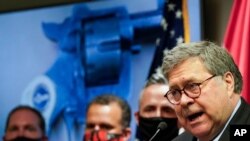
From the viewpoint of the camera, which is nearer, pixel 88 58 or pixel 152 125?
pixel 152 125

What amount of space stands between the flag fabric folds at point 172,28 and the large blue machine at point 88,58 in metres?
0.06

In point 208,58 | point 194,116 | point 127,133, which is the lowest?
point 127,133

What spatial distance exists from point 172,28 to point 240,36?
75 centimetres

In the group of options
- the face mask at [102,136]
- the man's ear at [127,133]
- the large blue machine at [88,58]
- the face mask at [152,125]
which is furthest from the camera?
the large blue machine at [88,58]

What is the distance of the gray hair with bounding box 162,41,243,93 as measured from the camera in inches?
68.8

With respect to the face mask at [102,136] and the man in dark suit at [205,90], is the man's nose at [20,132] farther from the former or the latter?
the man in dark suit at [205,90]

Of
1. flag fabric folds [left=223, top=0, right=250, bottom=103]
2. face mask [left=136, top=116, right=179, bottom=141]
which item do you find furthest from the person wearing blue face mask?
flag fabric folds [left=223, top=0, right=250, bottom=103]

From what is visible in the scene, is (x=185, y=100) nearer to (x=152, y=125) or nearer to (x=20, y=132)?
(x=152, y=125)

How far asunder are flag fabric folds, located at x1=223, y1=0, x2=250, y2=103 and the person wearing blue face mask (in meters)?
1.79

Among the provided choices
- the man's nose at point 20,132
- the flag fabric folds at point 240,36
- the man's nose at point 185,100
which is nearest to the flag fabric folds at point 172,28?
the flag fabric folds at point 240,36

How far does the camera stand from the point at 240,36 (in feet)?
9.11

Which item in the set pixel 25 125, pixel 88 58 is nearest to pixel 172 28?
pixel 88 58

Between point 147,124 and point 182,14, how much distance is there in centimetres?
95

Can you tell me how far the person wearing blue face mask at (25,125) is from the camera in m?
3.89
